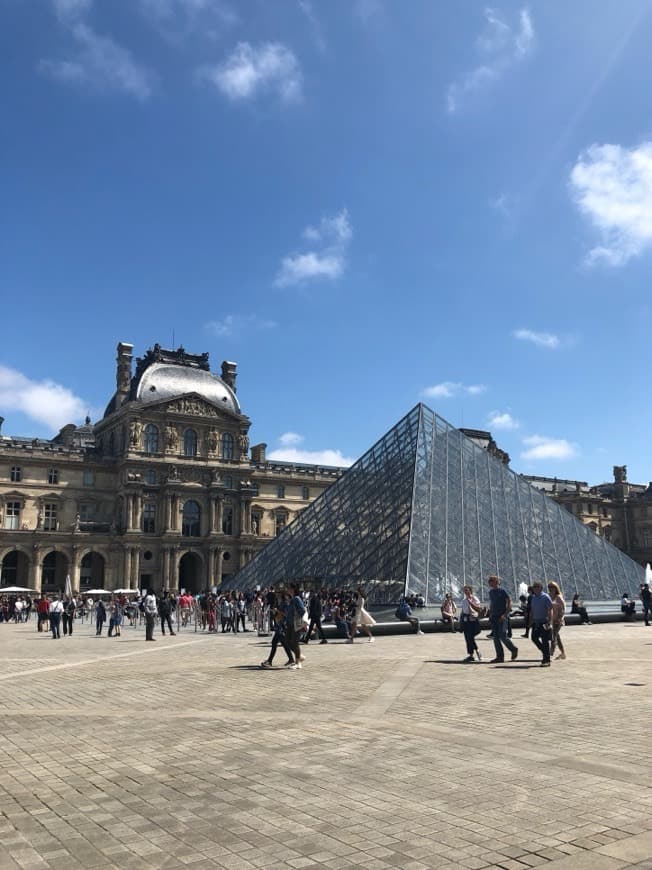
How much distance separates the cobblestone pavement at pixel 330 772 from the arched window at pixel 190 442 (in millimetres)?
50494

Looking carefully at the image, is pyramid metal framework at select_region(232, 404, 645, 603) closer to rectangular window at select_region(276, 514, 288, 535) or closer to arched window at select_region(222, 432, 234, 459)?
arched window at select_region(222, 432, 234, 459)

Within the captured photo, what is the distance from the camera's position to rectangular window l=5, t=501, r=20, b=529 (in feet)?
180

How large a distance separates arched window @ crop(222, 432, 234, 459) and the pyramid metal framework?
3035cm

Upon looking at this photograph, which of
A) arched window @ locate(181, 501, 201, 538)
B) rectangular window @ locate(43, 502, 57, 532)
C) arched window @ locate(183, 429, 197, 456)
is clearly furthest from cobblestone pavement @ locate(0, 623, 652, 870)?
arched window @ locate(183, 429, 197, 456)

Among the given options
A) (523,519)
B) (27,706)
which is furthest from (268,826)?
(523,519)

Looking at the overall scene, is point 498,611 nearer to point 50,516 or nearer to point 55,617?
point 55,617

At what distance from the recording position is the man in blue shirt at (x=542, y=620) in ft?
38.5

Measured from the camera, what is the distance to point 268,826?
418 cm

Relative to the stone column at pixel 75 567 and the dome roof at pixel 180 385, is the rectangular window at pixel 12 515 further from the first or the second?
the dome roof at pixel 180 385

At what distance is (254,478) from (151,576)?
42.8ft

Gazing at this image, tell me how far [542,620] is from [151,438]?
50343mm

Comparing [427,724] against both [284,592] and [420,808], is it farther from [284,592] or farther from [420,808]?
[284,592]

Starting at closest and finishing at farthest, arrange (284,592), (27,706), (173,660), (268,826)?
(268,826), (27,706), (284,592), (173,660)

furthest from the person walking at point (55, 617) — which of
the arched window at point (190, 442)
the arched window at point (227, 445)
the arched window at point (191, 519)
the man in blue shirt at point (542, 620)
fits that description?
the arched window at point (227, 445)
